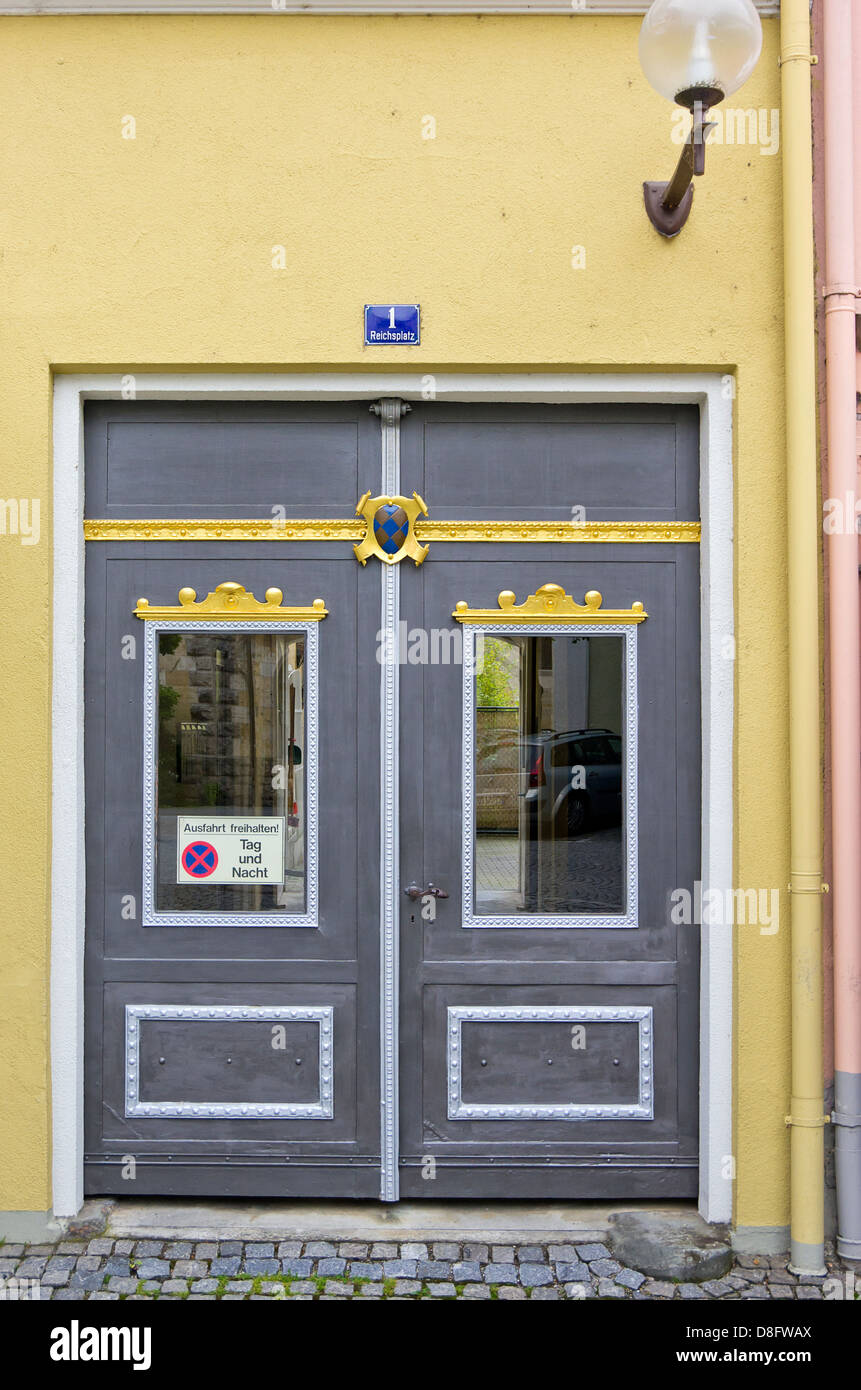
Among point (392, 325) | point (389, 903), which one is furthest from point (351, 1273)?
point (392, 325)

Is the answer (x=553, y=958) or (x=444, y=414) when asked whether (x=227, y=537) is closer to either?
(x=444, y=414)

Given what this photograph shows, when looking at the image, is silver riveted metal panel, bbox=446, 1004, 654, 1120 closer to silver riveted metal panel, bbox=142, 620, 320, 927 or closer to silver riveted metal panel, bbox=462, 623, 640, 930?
silver riveted metal panel, bbox=462, 623, 640, 930

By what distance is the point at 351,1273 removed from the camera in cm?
358

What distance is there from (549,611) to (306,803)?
1.14m

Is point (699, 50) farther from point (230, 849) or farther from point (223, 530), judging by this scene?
point (230, 849)

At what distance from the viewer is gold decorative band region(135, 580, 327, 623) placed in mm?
3979

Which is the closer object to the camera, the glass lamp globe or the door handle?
Answer: the glass lamp globe

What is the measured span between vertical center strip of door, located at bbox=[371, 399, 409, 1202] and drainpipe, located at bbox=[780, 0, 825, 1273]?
139 cm

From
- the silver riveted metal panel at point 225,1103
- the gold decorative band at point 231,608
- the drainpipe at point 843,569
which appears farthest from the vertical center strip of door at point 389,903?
the drainpipe at point 843,569

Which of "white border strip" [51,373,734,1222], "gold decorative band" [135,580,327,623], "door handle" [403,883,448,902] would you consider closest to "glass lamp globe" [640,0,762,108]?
"white border strip" [51,373,734,1222]

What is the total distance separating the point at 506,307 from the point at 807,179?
1115 mm

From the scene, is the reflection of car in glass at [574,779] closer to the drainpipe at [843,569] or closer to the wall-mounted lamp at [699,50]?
the drainpipe at [843,569]

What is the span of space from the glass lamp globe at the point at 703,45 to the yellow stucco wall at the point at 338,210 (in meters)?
0.68

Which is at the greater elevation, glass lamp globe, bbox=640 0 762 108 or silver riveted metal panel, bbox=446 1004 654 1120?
glass lamp globe, bbox=640 0 762 108
